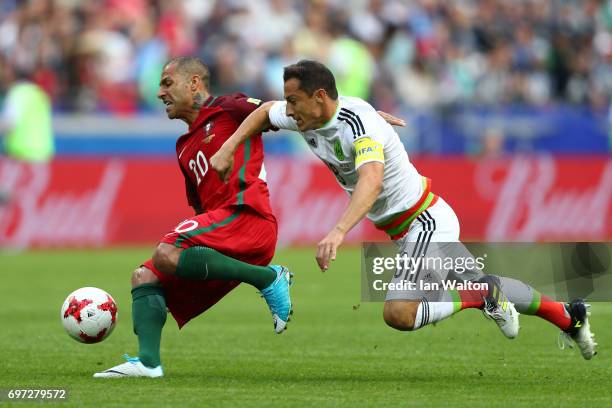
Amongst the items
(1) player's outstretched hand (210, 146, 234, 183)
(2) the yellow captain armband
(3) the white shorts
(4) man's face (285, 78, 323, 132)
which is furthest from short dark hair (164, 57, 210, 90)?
(3) the white shorts

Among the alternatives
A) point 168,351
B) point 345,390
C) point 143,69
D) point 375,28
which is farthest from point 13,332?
point 375,28

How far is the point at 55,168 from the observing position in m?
19.4

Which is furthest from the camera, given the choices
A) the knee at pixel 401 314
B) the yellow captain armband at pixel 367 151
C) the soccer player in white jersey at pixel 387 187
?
the knee at pixel 401 314

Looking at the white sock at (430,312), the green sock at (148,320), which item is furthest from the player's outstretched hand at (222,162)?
the white sock at (430,312)

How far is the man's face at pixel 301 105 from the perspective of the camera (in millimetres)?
8055

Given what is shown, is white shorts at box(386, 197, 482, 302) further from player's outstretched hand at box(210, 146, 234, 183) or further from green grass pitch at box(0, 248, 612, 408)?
player's outstretched hand at box(210, 146, 234, 183)

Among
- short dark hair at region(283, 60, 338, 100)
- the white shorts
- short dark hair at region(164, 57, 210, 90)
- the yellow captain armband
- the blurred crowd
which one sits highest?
short dark hair at region(283, 60, 338, 100)

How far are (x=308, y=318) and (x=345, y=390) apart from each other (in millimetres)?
4591

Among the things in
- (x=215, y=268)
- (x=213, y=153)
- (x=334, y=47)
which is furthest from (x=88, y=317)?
(x=334, y=47)

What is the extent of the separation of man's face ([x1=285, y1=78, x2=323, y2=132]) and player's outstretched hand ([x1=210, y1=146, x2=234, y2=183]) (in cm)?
48

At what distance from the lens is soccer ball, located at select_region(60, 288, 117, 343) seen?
346 inches

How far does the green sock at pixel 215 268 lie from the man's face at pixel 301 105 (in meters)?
0.99

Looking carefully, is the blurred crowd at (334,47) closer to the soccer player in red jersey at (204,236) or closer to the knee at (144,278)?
the soccer player in red jersey at (204,236)

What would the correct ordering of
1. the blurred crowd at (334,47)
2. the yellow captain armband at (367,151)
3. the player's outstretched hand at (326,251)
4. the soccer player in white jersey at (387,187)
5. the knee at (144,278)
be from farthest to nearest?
the blurred crowd at (334,47), the knee at (144,278), the soccer player in white jersey at (387,187), the yellow captain armband at (367,151), the player's outstretched hand at (326,251)
